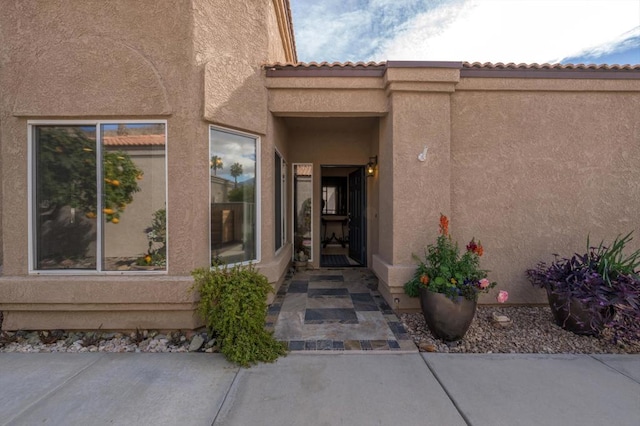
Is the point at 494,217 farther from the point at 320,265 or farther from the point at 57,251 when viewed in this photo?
the point at 57,251

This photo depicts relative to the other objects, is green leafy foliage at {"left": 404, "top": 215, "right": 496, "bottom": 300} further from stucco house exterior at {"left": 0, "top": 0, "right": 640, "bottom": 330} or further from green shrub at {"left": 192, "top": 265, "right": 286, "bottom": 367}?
green shrub at {"left": 192, "top": 265, "right": 286, "bottom": 367}

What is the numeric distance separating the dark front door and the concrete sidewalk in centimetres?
444

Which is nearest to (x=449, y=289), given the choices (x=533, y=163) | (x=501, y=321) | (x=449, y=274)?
(x=449, y=274)

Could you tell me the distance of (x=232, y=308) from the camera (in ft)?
11.7

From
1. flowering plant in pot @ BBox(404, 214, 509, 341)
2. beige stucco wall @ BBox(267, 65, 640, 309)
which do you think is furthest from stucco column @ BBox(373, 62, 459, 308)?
flowering plant in pot @ BBox(404, 214, 509, 341)

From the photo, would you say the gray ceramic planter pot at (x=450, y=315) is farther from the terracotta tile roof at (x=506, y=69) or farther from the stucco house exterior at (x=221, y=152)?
the terracotta tile roof at (x=506, y=69)

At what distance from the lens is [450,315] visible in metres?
3.90

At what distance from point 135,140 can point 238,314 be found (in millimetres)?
3093

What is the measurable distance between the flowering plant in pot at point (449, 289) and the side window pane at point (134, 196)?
410 centimetres

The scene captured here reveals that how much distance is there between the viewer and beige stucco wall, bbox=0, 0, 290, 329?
405 centimetres

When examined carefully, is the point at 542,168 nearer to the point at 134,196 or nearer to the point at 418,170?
the point at 418,170

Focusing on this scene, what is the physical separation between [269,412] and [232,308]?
1293mm

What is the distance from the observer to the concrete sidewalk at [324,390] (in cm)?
266

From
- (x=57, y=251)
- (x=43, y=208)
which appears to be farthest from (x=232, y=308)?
(x=43, y=208)
